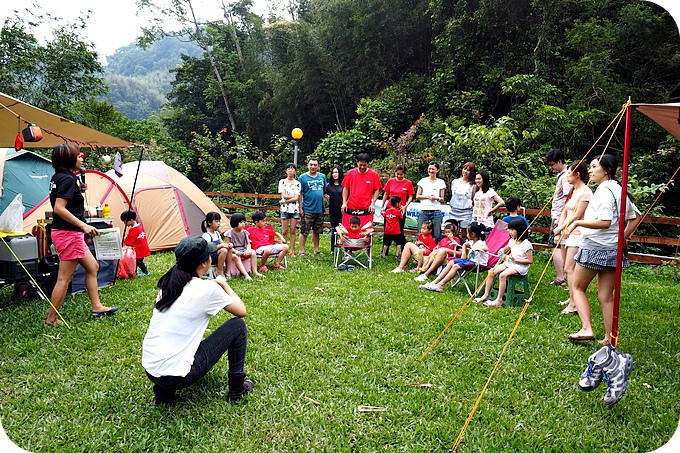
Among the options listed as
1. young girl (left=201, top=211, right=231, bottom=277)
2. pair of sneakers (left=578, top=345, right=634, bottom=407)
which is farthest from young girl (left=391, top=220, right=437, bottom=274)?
pair of sneakers (left=578, top=345, right=634, bottom=407)

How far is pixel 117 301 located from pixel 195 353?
8.29 ft

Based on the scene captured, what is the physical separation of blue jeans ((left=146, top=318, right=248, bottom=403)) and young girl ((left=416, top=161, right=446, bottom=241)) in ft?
13.4

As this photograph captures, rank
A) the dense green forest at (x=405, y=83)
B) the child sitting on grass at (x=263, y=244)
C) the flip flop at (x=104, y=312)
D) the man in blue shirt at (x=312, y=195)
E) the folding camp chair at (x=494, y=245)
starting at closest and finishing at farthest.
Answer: the flip flop at (x=104, y=312) → the folding camp chair at (x=494, y=245) → the child sitting on grass at (x=263, y=244) → the man in blue shirt at (x=312, y=195) → the dense green forest at (x=405, y=83)

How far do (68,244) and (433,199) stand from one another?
4477 millimetres

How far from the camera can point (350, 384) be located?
110 inches

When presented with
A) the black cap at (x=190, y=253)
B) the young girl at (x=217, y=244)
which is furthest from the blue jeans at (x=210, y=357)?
the young girl at (x=217, y=244)

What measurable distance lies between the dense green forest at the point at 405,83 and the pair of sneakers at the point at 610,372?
193 inches

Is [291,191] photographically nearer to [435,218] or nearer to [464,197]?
[435,218]

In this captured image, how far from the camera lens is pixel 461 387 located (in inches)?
109

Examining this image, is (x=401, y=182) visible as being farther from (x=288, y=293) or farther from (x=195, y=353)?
(x=195, y=353)

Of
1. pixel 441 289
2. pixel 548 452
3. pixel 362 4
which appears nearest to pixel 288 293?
pixel 441 289

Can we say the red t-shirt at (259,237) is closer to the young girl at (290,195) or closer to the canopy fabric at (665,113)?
the young girl at (290,195)

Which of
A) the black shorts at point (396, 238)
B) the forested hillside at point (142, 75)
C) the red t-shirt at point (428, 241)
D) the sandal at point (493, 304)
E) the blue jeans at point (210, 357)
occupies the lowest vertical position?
the sandal at point (493, 304)

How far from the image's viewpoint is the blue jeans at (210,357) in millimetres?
2367
